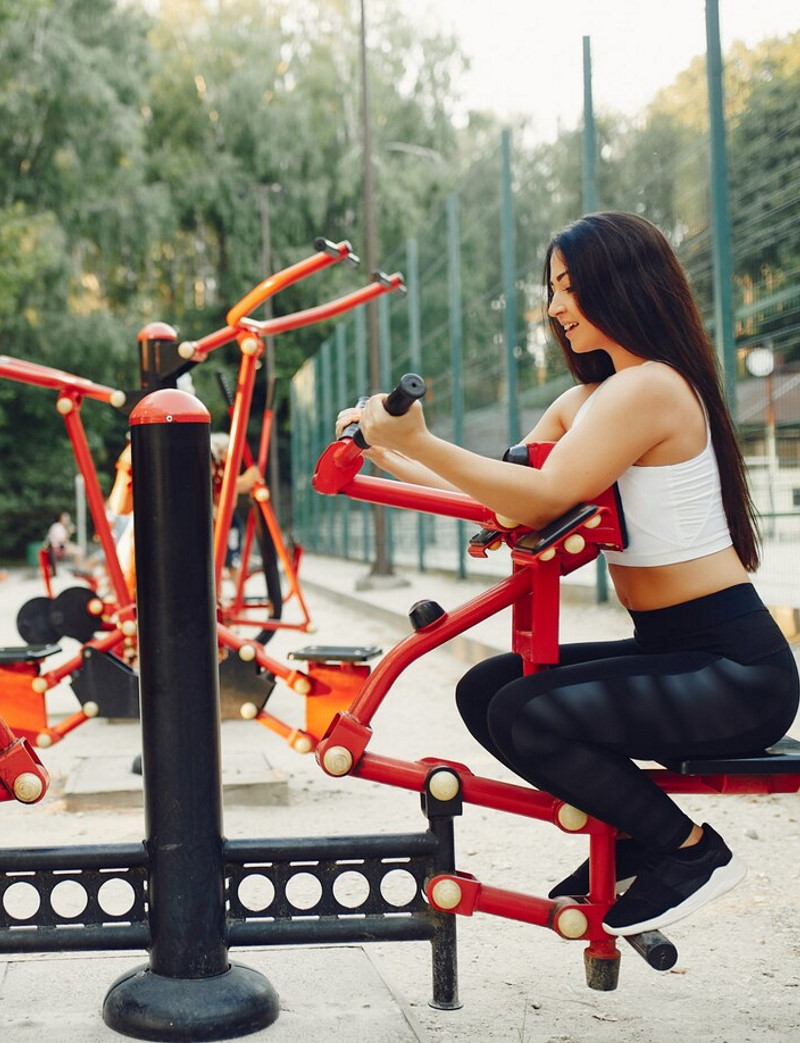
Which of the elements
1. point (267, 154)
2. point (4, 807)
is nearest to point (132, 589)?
point (4, 807)

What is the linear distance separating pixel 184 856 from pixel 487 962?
94 cm

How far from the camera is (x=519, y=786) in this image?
2324 millimetres

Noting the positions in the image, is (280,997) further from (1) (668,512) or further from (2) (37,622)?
(2) (37,622)

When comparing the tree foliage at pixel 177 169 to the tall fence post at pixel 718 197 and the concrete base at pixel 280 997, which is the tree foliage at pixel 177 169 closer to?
the tall fence post at pixel 718 197

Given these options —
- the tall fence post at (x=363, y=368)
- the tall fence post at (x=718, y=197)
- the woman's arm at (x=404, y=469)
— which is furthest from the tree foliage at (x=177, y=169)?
the woman's arm at (x=404, y=469)

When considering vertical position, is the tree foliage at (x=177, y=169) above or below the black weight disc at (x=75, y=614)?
above

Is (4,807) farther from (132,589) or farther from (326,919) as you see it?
(326,919)

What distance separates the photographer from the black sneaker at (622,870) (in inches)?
92.5

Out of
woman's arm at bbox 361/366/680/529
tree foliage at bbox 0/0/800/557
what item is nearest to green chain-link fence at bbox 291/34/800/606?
tree foliage at bbox 0/0/800/557

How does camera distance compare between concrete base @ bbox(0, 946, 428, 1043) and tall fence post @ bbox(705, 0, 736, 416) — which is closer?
concrete base @ bbox(0, 946, 428, 1043)

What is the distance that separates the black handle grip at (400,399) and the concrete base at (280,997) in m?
0.98

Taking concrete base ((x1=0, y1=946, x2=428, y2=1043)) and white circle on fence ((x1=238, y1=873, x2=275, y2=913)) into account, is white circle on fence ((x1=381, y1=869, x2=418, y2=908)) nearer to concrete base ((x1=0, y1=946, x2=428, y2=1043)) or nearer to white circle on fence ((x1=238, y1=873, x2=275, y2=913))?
white circle on fence ((x1=238, y1=873, x2=275, y2=913))

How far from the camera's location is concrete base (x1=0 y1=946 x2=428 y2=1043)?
2.26m

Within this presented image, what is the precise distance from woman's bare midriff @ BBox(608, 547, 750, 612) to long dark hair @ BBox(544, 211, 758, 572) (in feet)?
0.23
